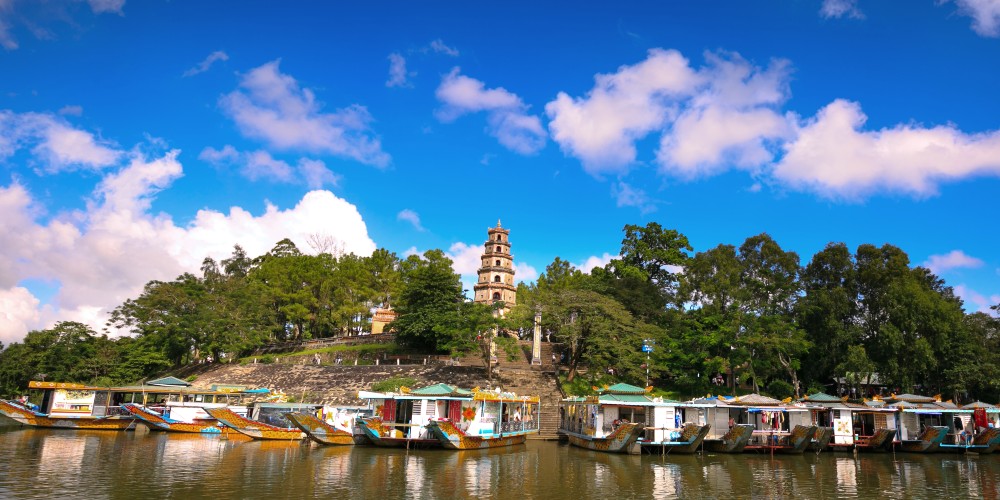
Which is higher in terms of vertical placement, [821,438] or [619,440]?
[821,438]

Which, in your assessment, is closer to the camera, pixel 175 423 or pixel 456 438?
pixel 456 438

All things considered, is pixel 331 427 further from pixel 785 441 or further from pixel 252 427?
pixel 785 441

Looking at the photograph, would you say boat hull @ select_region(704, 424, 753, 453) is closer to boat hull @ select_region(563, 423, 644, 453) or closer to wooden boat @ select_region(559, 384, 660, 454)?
wooden boat @ select_region(559, 384, 660, 454)

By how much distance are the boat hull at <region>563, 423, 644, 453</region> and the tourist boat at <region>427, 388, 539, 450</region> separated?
3.62m

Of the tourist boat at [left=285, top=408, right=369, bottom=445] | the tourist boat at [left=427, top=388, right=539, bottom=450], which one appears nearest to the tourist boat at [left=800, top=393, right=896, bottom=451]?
the tourist boat at [left=427, top=388, right=539, bottom=450]

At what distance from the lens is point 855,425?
1143 inches

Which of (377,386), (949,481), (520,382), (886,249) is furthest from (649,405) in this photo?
(886,249)

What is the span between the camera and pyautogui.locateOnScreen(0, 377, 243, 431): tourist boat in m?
31.1

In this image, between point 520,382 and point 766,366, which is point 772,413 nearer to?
point 766,366

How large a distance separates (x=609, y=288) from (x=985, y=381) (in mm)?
23216

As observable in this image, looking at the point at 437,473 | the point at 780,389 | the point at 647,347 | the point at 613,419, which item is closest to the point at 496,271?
the point at 647,347

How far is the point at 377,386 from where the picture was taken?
3616cm

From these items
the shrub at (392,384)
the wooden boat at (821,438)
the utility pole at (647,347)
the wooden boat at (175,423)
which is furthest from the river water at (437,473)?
the utility pole at (647,347)

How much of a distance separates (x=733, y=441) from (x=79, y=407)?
32.1m
